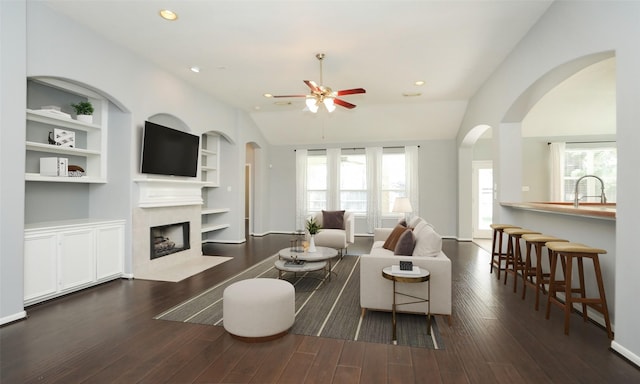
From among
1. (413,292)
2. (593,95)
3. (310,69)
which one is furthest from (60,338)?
(593,95)

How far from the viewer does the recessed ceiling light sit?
11.1 ft

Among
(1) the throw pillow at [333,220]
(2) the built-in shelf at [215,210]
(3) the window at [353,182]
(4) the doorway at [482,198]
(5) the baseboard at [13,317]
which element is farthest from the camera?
(3) the window at [353,182]

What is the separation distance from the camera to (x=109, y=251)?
4180 mm

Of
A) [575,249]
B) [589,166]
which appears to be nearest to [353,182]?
[589,166]

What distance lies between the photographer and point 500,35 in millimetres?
3908

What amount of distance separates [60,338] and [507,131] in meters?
6.12

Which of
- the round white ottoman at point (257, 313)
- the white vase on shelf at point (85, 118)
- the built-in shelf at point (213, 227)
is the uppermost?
the white vase on shelf at point (85, 118)

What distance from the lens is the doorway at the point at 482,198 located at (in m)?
8.23

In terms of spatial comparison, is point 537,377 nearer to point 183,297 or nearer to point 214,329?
point 214,329

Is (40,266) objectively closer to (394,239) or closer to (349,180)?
(394,239)

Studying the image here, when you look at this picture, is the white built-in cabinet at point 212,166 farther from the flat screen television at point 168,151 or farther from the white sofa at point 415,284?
the white sofa at point 415,284

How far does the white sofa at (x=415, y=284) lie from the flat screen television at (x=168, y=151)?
12.0 ft

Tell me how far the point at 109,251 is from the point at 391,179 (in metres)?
6.74

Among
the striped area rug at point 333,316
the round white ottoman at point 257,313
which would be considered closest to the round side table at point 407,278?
the striped area rug at point 333,316
